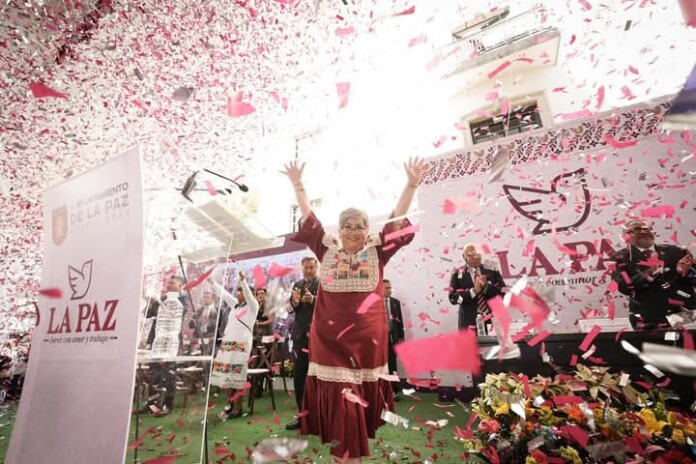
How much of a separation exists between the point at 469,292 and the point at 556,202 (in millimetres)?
1619

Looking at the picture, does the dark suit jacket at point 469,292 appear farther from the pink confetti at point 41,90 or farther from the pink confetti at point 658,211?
the pink confetti at point 41,90

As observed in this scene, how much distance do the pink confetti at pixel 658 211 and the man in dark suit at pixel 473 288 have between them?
1.70 meters

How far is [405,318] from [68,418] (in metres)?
5.54

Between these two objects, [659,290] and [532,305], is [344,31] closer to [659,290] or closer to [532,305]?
[532,305]

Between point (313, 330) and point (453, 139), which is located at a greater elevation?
point (453, 139)

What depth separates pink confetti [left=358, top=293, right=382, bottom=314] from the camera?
1937 millimetres

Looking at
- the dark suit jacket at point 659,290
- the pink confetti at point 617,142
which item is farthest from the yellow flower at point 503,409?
the pink confetti at point 617,142

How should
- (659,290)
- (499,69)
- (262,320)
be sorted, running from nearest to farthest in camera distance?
(659,290) < (262,320) < (499,69)

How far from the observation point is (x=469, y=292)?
4270 millimetres

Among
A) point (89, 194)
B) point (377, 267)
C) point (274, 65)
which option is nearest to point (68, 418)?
point (89, 194)

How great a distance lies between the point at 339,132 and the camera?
7098 millimetres

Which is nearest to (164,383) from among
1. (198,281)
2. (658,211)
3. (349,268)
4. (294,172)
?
(198,281)

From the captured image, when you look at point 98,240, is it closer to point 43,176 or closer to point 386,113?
point 43,176

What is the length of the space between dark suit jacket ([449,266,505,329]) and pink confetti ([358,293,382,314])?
2.63m
